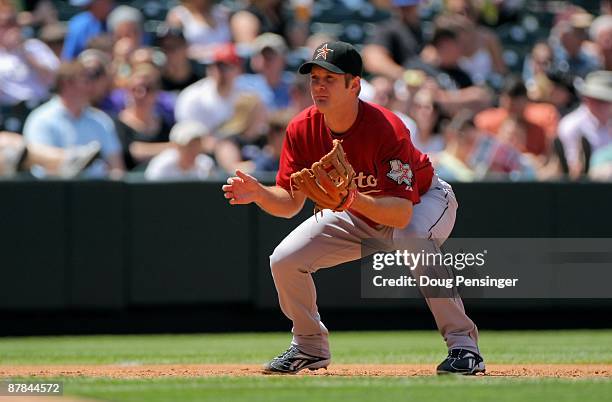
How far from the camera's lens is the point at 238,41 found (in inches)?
572

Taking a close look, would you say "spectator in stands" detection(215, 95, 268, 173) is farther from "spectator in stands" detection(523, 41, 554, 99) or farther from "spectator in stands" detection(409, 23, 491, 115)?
"spectator in stands" detection(523, 41, 554, 99)

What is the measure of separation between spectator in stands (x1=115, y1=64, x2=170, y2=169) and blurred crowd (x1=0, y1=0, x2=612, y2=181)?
2cm

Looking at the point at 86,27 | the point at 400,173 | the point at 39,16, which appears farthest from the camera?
the point at 39,16

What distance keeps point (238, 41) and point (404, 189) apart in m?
8.21

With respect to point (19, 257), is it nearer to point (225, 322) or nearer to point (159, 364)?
point (225, 322)

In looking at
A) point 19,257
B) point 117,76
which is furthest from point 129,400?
point 117,76

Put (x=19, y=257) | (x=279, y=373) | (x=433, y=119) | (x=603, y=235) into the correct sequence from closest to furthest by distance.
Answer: (x=279, y=373) → (x=19, y=257) → (x=603, y=235) → (x=433, y=119)

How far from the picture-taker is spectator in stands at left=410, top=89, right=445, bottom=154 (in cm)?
1257

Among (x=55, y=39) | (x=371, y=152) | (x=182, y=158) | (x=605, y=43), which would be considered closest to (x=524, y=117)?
(x=605, y=43)

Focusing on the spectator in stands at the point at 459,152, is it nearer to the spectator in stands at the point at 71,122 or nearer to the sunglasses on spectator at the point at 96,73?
the spectator in stands at the point at 71,122

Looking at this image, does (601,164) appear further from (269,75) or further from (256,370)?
(256,370)

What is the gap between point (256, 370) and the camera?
25.1 ft

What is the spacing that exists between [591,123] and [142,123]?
186 inches

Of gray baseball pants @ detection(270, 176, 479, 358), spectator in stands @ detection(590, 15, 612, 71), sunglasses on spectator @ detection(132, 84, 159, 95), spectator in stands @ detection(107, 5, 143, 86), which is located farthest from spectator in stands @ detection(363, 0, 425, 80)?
gray baseball pants @ detection(270, 176, 479, 358)
